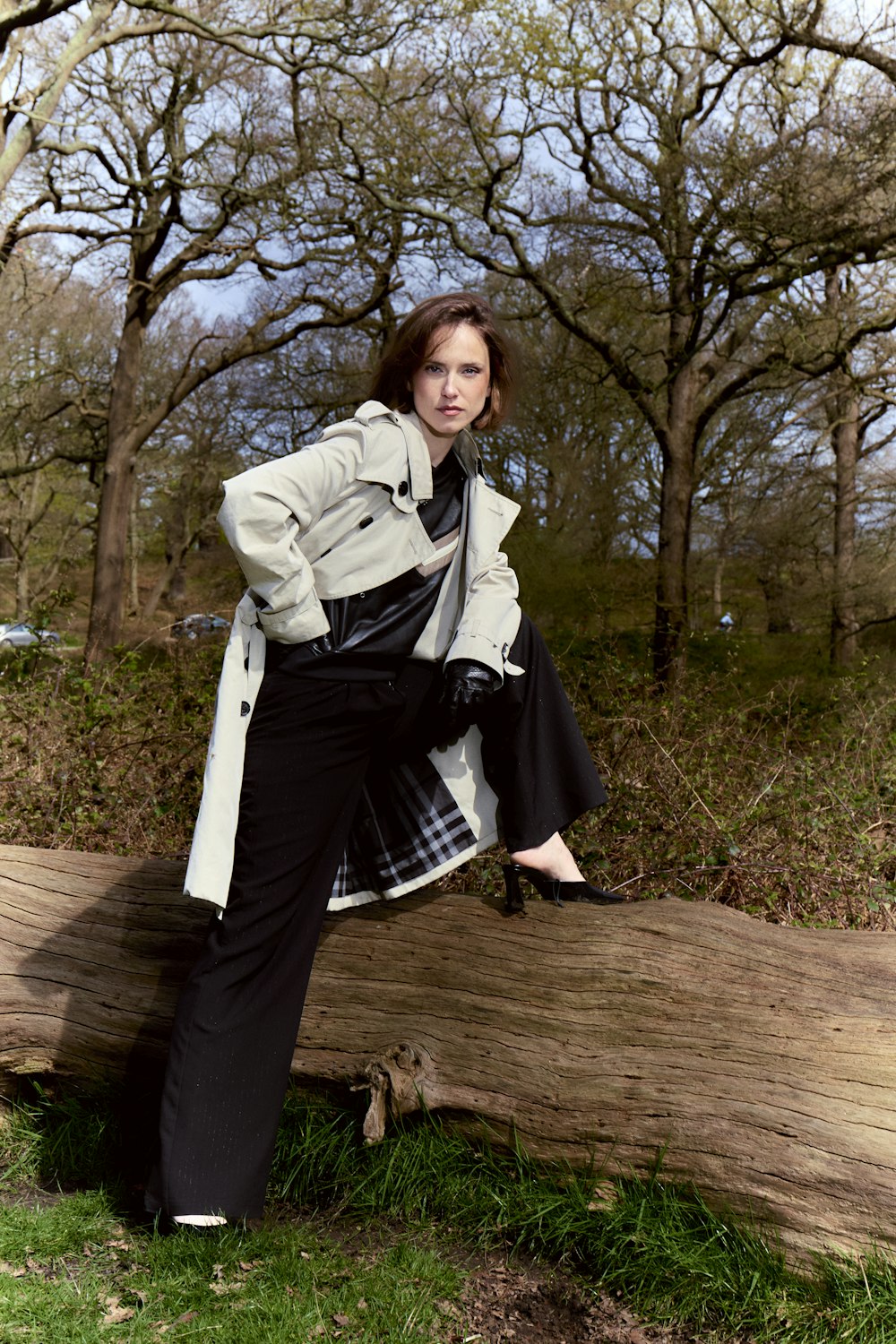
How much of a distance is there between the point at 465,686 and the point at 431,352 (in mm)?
938

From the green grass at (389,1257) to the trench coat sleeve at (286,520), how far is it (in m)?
1.49

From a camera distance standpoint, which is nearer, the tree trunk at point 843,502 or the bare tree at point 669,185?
the bare tree at point 669,185

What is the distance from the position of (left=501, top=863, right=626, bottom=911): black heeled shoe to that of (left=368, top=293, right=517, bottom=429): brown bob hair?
134cm

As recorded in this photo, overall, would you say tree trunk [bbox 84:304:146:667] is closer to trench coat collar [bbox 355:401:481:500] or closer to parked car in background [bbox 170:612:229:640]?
parked car in background [bbox 170:612:229:640]

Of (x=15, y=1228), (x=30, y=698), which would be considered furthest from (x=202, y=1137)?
(x=30, y=698)

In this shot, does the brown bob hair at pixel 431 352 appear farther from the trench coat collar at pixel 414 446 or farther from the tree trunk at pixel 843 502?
the tree trunk at pixel 843 502

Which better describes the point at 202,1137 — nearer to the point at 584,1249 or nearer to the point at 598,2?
the point at 584,1249

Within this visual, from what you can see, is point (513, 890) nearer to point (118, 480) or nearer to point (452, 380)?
point (452, 380)

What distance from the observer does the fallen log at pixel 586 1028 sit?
2537mm

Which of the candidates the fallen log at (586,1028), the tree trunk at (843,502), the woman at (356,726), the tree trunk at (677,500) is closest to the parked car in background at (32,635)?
the fallen log at (586,1028)

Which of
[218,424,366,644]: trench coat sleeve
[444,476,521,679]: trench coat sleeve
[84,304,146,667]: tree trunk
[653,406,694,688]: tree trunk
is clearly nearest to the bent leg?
[444,476,521,679]: trench coat sleeve

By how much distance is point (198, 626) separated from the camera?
10195mm

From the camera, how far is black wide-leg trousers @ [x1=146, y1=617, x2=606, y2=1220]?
8.78 ft

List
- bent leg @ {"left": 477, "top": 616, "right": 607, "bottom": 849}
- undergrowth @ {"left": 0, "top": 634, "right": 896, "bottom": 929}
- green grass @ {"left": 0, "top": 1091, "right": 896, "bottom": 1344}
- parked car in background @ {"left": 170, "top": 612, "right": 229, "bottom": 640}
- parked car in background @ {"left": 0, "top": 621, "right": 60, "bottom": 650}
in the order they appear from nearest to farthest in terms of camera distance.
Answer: green grass @ {"left": 0, "top": 1091, "right": 896, "bottom": 1344} < bent leg @ {"left": 477, "top": 616, "right": 607, "bottom": 849} < undergrowth @ {"left": 0, "top": 634, "right": 896, "bottom": 929} < parked car in background @ {"left": 0, "top": 621, "right": 60, "bottom": 650} < parked car in background @ {"left": 170, "top": 612, "right": 229, "bottom": 640}
